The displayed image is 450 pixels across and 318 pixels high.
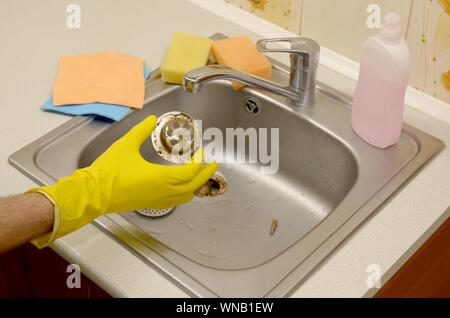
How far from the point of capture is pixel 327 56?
1377 millimetres

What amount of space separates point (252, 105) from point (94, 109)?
0.33 metres

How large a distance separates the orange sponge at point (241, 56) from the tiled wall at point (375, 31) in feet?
0.40

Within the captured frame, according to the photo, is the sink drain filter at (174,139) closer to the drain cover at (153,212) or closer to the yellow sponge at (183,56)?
the drain cover at (153,212)

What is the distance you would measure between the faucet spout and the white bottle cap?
0.24 m

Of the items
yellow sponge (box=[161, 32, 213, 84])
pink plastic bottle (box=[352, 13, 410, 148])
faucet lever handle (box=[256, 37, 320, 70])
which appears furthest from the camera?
yellow sponge (box=[161, 32, 213, 84])

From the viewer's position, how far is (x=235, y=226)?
127cm

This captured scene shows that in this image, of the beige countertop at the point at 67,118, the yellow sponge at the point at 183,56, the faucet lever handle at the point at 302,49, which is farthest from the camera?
the yellow sponge at the point at 183,56

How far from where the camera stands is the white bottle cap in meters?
1.06

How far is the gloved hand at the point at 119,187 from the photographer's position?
993 mm

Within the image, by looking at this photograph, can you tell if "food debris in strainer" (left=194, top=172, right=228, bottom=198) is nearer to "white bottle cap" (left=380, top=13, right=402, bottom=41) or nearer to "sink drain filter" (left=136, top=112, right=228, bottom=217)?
"sink drain filter" (left=136, top=112, right=228, bottom=217)

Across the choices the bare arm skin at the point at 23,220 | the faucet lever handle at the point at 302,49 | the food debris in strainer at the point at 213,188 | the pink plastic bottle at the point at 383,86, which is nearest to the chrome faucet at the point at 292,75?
the faucet lever handle at the point at 302,49

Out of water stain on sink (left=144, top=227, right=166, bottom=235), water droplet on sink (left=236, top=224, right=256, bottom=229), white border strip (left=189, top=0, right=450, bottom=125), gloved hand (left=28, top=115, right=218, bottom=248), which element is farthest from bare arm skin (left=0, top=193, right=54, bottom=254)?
white border strip (left=189, top=0, right=450, bottom=125)

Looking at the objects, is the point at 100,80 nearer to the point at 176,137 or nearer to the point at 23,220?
the point at 176,137
